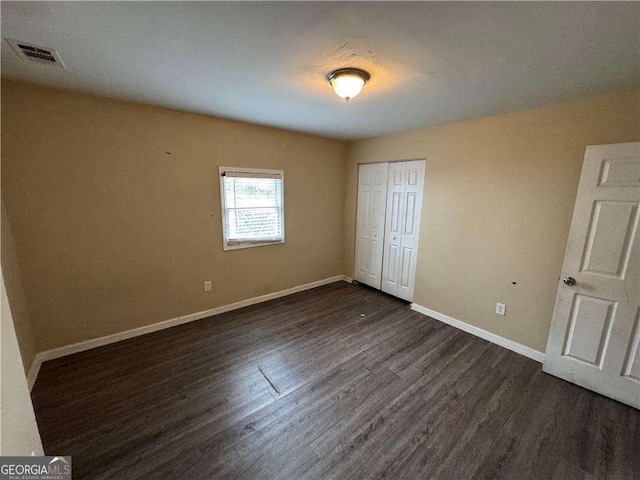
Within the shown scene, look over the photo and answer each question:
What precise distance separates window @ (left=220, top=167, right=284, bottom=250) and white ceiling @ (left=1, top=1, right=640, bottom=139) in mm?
1009

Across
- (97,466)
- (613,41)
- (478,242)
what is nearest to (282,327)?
(97,466)

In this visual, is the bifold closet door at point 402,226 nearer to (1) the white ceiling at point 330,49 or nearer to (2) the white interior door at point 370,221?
(2) the white interior door at point 370,221

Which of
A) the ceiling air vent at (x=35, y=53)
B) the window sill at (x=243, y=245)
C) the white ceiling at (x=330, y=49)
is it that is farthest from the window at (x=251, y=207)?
the ceiling air vent at (x=35, y=53)

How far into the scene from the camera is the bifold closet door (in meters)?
3.37

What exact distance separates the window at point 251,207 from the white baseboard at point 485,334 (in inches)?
87.6

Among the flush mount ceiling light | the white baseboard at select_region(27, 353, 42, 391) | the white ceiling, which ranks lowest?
the white baseboard at select_region(27, 353, 42, 391)

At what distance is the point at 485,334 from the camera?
2803mm

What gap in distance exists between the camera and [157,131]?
8.51 feet

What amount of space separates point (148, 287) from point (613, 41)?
4021mm

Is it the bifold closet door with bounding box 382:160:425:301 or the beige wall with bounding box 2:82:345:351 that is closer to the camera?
the beige wall with bounding box 2:82:345:351

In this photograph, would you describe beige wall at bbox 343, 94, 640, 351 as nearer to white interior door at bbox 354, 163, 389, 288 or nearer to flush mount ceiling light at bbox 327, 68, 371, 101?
white interior door at bbox 354, 163, 389, 288

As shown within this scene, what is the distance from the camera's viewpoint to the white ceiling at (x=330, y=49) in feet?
3.80

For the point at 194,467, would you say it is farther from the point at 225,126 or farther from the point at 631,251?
the point at 631,251

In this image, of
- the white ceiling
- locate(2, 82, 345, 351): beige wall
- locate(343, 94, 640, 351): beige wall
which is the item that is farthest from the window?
locate(343, 94, 640, 351): beige wall
